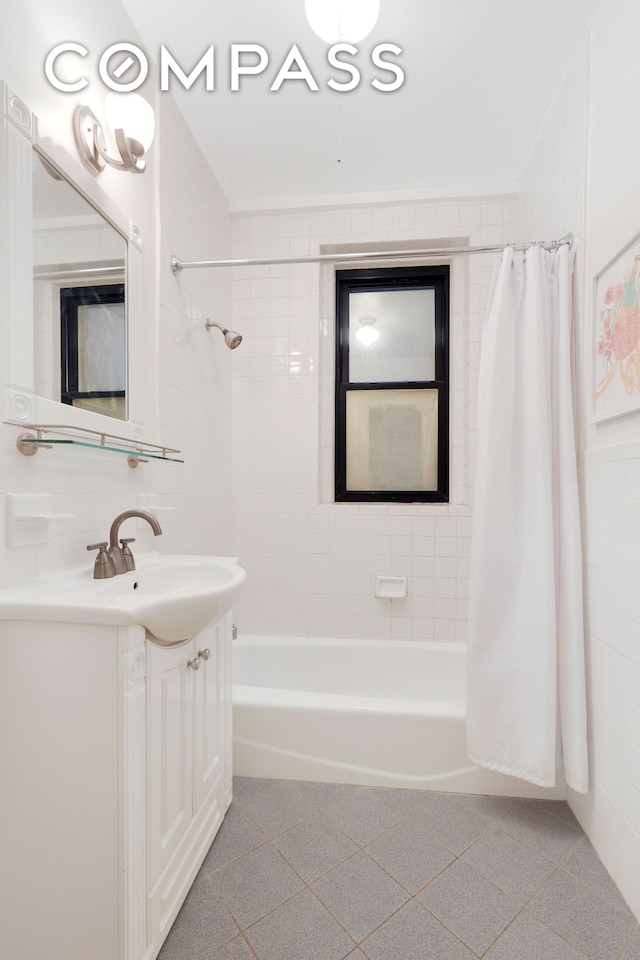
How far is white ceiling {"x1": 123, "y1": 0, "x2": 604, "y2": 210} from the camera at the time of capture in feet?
5.09

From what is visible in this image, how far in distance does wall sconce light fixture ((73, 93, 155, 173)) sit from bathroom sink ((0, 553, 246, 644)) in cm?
118

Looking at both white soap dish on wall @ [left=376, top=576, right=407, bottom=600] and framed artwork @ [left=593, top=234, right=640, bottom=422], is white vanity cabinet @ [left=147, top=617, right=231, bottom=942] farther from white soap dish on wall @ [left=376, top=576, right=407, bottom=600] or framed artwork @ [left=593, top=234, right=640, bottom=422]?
framed artwork @ [left=593, top=234, right=640, bottom=422]

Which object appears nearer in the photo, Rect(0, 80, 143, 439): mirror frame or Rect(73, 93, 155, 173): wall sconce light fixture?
Rect(0, 80, 143, 439): mirror frame

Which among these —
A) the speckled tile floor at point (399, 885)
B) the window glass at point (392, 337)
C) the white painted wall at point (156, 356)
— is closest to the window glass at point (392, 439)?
the window glass at point (392, 337)

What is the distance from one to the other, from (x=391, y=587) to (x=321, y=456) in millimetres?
790

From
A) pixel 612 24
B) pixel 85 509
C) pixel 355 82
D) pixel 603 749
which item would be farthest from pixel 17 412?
pixel 612 24

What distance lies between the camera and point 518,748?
161 centimetres

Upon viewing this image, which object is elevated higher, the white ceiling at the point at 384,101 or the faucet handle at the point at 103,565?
the white ceiling at the point at 384,101

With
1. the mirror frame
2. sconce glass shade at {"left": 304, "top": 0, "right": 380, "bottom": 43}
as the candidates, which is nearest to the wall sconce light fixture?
the mirror frame

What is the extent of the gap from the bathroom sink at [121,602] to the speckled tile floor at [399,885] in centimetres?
76

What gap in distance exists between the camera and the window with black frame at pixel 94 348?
51.0 inches

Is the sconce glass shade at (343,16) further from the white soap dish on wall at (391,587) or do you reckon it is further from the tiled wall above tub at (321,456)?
the white soap dish on wall at (391,587)

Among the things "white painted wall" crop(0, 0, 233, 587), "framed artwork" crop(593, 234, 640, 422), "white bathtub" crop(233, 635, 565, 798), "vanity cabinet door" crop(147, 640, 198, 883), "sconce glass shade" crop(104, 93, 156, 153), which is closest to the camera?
"vanity cabinet door" crop(147, 640, 198, 883)

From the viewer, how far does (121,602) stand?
978mm
